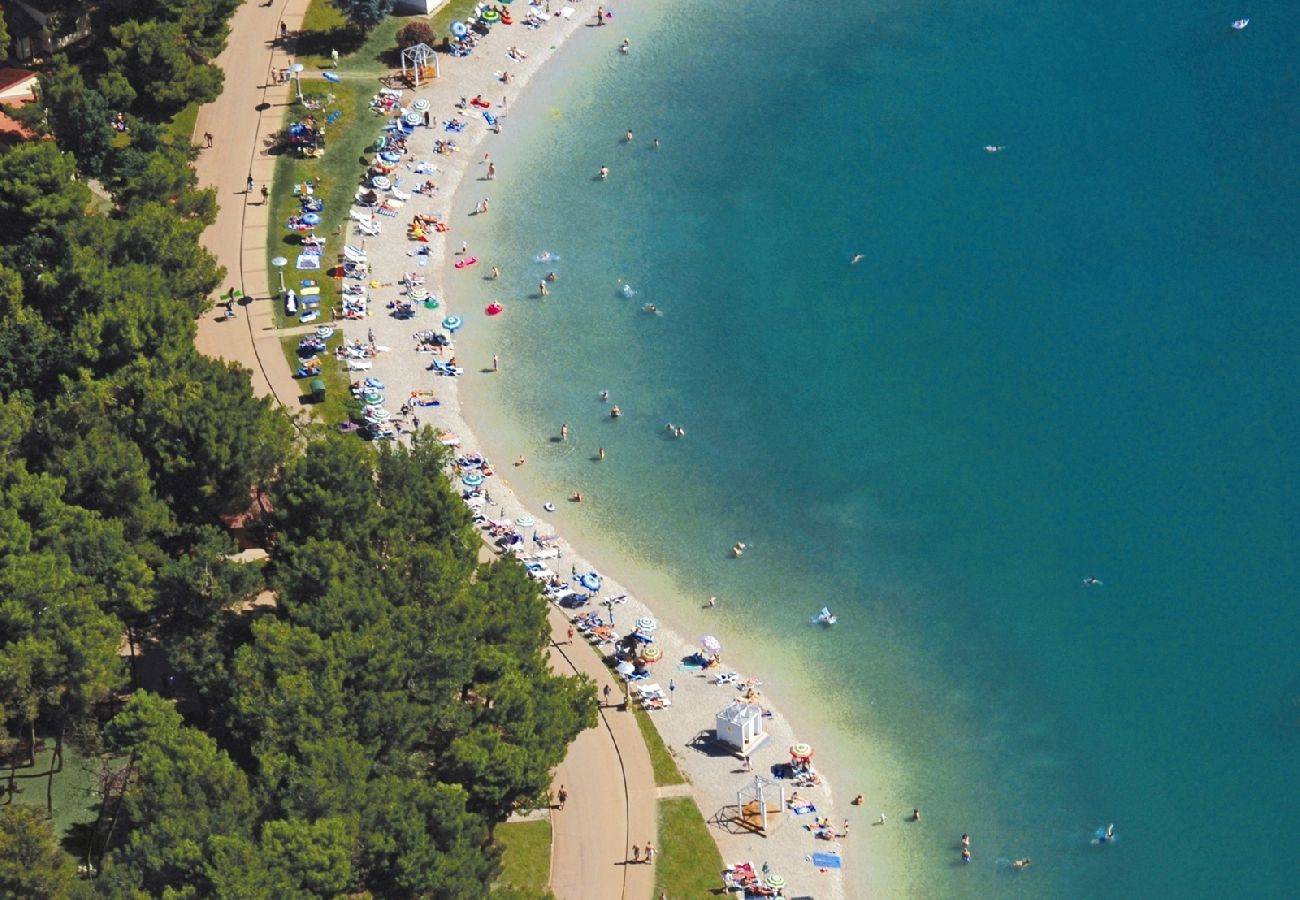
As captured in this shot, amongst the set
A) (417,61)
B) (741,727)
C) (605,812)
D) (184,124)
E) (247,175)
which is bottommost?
(605,812)

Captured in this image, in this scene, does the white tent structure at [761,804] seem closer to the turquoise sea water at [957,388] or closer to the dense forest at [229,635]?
the turquoise sea water at [957,388]

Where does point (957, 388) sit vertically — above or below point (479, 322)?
below

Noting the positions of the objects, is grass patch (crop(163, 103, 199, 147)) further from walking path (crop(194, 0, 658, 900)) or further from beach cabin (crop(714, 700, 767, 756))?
beach cabin (crop(714, 700, 767, 756))

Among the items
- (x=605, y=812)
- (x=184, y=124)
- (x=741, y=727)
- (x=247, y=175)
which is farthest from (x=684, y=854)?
(x=184, y=124)

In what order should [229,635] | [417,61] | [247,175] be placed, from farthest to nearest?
[417,61]
[247,175]
[229,635]

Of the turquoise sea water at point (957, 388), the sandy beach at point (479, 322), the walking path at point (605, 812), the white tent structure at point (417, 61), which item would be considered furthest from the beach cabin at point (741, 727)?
the white tent structure at point (417, 61)

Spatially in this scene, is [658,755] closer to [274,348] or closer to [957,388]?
[957,388]

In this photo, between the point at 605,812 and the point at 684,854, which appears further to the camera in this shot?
the point at 605,812

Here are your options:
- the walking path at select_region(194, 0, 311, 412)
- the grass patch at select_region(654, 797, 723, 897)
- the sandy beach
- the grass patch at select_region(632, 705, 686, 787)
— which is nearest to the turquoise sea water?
the sandy beach
